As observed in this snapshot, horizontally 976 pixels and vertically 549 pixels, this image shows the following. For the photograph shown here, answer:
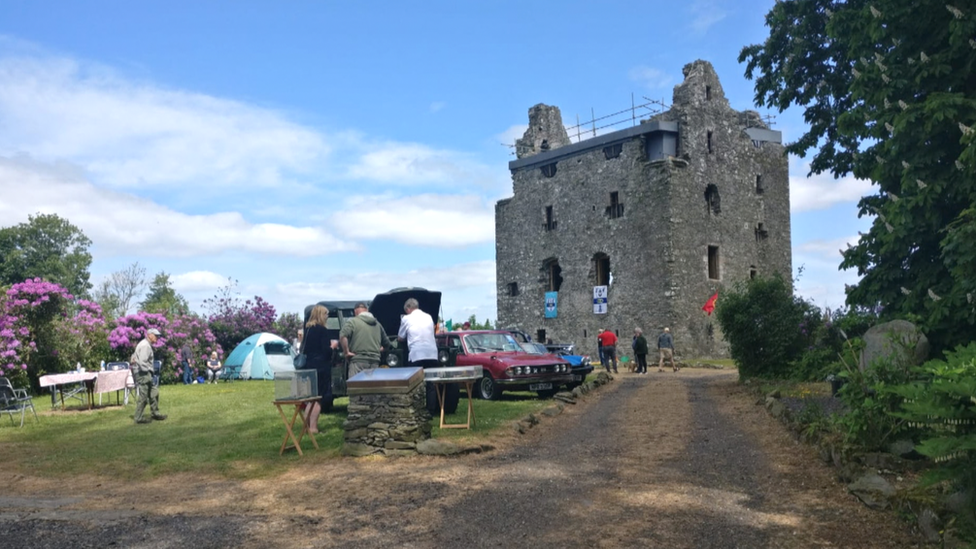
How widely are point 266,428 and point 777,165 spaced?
120 ft

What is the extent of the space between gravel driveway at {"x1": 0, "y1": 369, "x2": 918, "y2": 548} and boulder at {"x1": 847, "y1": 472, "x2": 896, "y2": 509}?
4.2 inches

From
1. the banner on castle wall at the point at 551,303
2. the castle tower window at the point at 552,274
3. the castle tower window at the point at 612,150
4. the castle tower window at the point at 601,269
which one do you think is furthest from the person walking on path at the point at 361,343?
the castle tower window at the point at 552,274

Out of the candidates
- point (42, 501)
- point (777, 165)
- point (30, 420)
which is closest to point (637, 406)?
point (42, 501)

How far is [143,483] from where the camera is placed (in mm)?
8930

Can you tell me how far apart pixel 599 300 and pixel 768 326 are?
789 inches

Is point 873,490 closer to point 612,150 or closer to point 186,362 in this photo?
point 186,362

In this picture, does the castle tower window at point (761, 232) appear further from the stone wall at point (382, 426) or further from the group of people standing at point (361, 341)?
the stone wall at point (382, 426)

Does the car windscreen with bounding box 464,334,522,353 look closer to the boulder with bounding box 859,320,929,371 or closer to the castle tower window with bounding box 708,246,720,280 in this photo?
the boulder with bounding box 859,320,929,371

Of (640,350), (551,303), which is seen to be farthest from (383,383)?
(551,303)

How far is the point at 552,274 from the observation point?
43.1m

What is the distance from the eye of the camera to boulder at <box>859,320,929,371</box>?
8.55m

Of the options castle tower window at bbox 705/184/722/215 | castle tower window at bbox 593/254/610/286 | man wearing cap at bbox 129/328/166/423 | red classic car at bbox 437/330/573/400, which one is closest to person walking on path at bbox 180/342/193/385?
red classic car at bbox 437/330/573/400

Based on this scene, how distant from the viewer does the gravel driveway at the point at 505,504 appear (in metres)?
5.95

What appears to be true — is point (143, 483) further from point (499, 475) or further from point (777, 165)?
point (777, 165)
